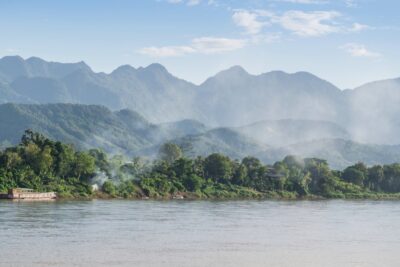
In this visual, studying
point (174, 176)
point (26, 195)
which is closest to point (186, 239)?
point (26, 195)

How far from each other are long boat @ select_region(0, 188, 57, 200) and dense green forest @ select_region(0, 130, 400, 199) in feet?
11.9

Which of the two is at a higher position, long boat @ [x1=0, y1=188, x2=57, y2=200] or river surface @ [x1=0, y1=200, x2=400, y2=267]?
A: long boat @ [x1=0, y1=188, x2=57, y2=200]

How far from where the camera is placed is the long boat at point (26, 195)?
94.1m

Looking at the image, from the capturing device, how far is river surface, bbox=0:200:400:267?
133 ft

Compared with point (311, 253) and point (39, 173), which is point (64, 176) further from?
point (311, 253)

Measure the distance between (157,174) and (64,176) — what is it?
75.7 ft

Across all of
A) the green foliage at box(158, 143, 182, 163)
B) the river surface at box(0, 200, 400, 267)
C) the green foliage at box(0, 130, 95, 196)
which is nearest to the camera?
the river surface at box(0, 200, 400, 267)

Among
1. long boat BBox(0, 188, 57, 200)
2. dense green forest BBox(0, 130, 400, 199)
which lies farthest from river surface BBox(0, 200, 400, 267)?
dense green forest BBox(0, 130, 400, 199)

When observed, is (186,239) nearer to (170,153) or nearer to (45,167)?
(45,167)

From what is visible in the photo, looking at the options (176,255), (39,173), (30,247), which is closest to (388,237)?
(176,255)

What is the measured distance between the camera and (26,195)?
95.6 m

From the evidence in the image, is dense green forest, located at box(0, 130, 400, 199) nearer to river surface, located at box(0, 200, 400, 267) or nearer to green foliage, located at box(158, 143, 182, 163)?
green foliage, located at box(158, 143, 182, 163)

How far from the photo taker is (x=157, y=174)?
129500mm

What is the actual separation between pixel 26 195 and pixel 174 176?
41.8 meters
